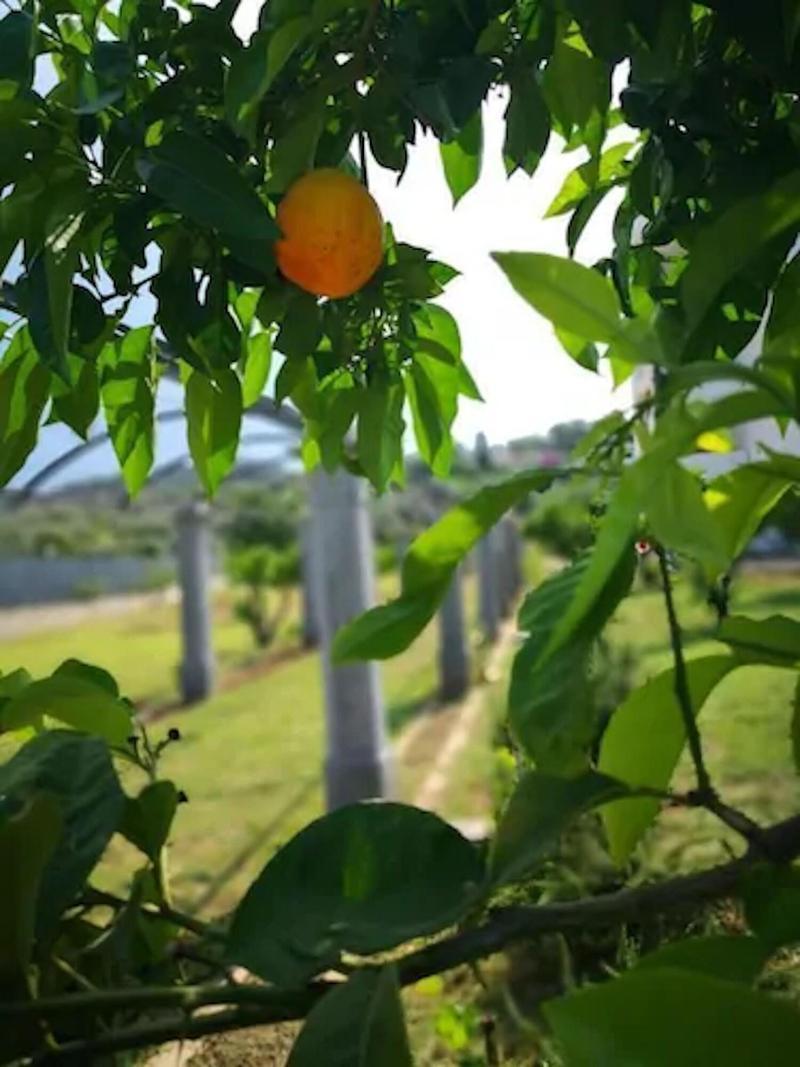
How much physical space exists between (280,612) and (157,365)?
10554 mm

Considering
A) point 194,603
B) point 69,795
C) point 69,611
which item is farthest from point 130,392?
point 69,611

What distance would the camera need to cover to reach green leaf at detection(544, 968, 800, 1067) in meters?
0.26

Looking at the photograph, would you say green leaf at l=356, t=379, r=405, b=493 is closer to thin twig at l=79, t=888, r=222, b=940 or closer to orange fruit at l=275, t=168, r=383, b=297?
orange fruit at l=275, t=168, r=383, b=297

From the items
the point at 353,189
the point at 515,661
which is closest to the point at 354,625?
the point at 515,661

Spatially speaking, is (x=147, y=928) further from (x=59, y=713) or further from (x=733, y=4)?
(x=733, y=4)

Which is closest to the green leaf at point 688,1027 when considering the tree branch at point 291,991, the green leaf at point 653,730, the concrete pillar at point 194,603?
the tree branch at point 291,991

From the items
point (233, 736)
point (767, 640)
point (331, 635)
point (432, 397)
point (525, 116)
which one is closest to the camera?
point (767, 640)

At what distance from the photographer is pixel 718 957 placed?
0.30m

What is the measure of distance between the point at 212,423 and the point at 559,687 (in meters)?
0.27

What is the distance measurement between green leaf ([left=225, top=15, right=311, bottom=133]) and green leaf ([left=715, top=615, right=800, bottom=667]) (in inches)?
8.5

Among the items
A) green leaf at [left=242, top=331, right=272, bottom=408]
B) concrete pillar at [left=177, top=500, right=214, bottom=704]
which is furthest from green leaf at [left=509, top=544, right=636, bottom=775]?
concrete pillar at [left=177, top=500, right=214, bottom=704]

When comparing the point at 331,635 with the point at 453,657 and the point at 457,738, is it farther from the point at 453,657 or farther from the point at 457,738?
the point at 453,657

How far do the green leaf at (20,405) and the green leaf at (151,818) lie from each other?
0.56ft

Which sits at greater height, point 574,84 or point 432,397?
point 574,84
